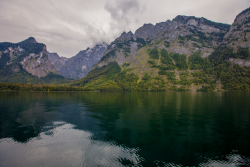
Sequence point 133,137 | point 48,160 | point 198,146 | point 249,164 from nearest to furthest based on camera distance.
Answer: point 249,164 → point 48,160 → point 198,146 → point 133,137

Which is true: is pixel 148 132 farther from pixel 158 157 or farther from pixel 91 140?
pixel 91 140

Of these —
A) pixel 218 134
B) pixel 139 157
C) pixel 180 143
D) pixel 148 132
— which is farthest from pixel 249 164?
pixel 148 132

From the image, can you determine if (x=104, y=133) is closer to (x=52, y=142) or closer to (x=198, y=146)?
(x=52, y=142)

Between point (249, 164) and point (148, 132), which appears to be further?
point (148, 132)

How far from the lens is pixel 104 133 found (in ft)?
74.8

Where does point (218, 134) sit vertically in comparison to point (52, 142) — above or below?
above

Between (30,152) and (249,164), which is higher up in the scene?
(249,164)

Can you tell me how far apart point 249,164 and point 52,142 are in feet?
82.3

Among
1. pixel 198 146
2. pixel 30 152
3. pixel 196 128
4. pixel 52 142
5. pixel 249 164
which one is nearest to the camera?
pixel 249 164

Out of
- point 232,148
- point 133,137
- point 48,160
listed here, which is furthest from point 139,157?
point 232,148

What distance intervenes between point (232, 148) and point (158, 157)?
418 inches

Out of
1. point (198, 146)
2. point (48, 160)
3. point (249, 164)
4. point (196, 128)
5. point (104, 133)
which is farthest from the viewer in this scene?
point (196, 128)

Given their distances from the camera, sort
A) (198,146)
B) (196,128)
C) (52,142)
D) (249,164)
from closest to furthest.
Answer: (249,164) < (198,146) < (52,142) < (196,128)

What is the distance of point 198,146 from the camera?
1736 cm
